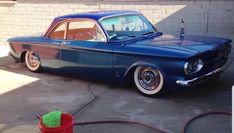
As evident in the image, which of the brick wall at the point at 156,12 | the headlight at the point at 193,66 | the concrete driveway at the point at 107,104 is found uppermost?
the brick wall at the point at 156,12

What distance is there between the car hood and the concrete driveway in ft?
2.58

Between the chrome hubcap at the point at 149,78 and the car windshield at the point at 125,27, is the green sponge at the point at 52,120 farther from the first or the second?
the car windshield at the point at 125,27

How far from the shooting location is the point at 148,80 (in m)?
5.78

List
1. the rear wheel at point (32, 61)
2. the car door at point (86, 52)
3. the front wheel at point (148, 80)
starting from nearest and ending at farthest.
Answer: the front wheel at point (148, 80), the car door at point (86, 52), the rear wheel at point (32, 61)

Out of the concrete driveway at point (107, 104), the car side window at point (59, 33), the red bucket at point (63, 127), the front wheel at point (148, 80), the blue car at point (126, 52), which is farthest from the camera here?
the car side window at point (59, 33)

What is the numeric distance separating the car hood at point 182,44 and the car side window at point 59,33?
167 centimetres

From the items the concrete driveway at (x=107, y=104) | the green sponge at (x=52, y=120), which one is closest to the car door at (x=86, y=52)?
the concrete driveway at (x=107, y=104)

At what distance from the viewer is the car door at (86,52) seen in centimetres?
615

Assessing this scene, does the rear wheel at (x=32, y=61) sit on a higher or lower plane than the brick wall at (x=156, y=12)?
lower

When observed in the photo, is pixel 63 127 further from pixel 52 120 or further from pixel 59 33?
pixel 59 33

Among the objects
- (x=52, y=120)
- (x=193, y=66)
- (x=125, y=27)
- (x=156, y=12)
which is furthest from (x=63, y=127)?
(x=156, y=12)

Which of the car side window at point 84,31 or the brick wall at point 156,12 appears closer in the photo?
the car side window at point 84,31

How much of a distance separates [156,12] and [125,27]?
271 cm

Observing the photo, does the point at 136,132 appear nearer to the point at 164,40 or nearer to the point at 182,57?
the point at 182,57
